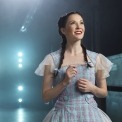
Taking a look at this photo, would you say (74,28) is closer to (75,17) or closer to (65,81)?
(75,17)

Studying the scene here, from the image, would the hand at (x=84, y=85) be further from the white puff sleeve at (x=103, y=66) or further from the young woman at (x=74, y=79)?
the white puff sleeve at (x=103, y=66)

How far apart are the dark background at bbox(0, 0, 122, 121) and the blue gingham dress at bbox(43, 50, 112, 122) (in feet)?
10.9

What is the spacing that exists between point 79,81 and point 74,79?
0.19 feet

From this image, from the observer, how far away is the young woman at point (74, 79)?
A: 152 cm

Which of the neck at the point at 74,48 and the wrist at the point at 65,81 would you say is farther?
the neck at the point at 74,48

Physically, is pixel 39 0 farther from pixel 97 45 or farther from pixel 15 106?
pixel 15 106

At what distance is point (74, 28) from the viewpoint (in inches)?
63.4

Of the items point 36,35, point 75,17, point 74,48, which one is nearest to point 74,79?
point 74,48

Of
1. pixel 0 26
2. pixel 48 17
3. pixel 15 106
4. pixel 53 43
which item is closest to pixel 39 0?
pixel 48 17

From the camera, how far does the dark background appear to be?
196 inches

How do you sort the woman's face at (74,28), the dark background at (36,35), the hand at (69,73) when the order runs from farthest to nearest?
the dark background at (36,35)
the woman's face at (74,28)
the hand at (69,73)

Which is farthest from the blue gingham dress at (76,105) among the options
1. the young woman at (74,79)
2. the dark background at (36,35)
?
the dark background at (36,35)

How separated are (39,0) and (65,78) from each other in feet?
19.8

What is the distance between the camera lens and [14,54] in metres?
9.73
